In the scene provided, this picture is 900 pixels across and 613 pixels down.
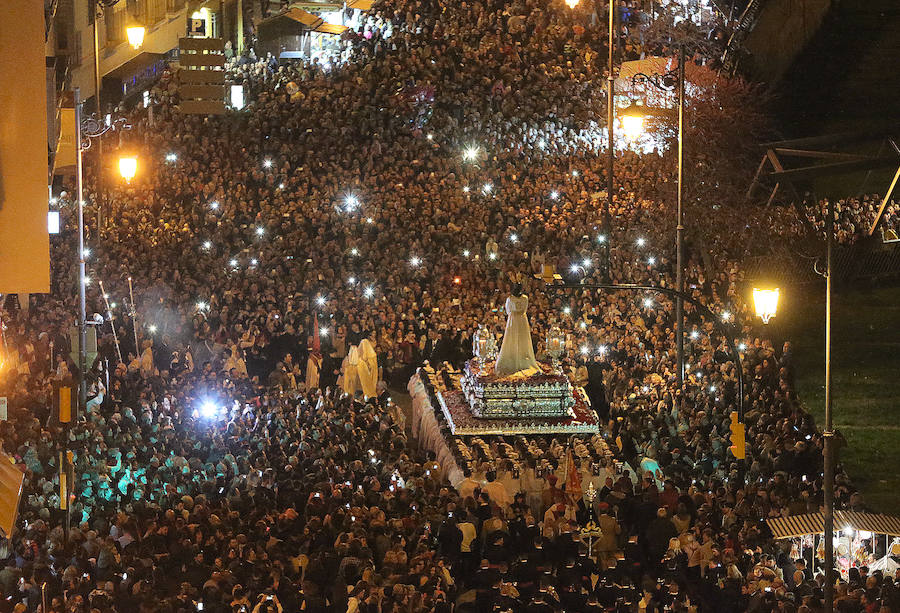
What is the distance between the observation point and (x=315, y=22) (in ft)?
140

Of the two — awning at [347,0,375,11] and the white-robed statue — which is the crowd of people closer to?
awning at [347,0,375,11]

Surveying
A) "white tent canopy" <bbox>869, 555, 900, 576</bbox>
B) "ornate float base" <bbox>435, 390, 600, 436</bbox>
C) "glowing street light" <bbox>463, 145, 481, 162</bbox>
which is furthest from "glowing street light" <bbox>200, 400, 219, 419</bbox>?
"glowing street light" <bbox>463, 145, 481, 162</bbox>

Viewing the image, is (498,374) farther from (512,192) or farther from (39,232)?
(39,232)

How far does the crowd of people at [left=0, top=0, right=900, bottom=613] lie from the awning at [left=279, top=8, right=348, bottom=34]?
1846mm

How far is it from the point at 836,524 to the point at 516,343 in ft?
26.7

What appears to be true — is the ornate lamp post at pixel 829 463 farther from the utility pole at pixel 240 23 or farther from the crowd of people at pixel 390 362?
the utility pole at pixel 240 23

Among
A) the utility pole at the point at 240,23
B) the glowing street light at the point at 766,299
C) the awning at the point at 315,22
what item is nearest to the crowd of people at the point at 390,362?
the awning at the point at 315,22

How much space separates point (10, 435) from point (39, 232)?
10.2m

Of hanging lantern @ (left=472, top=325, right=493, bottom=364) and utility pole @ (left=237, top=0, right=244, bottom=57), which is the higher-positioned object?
utility pole @ (left=237, top=0, right=244, bottom=57)

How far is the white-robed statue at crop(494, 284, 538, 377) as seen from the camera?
957 inches

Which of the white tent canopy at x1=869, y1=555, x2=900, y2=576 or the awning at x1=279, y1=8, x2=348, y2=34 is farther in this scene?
the awning at x1=279, y1=8, x2=348, y2=34

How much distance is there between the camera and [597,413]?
25.6m

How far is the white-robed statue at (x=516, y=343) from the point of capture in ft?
79.7

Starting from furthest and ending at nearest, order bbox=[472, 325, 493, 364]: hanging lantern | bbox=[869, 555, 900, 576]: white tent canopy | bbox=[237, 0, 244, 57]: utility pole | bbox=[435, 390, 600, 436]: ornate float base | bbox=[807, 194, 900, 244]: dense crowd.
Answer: bbox=[237, 0, 244, 57]: utility pole → bbox=[807, 194, 900, 244]: dense crowd → bbox=[472, 325, 493, 364]: hanging lantern → bbox=[435, 390, 600, 436]: ornate float base → bbox=[869, 555, 900, 576]: white tent canopy
